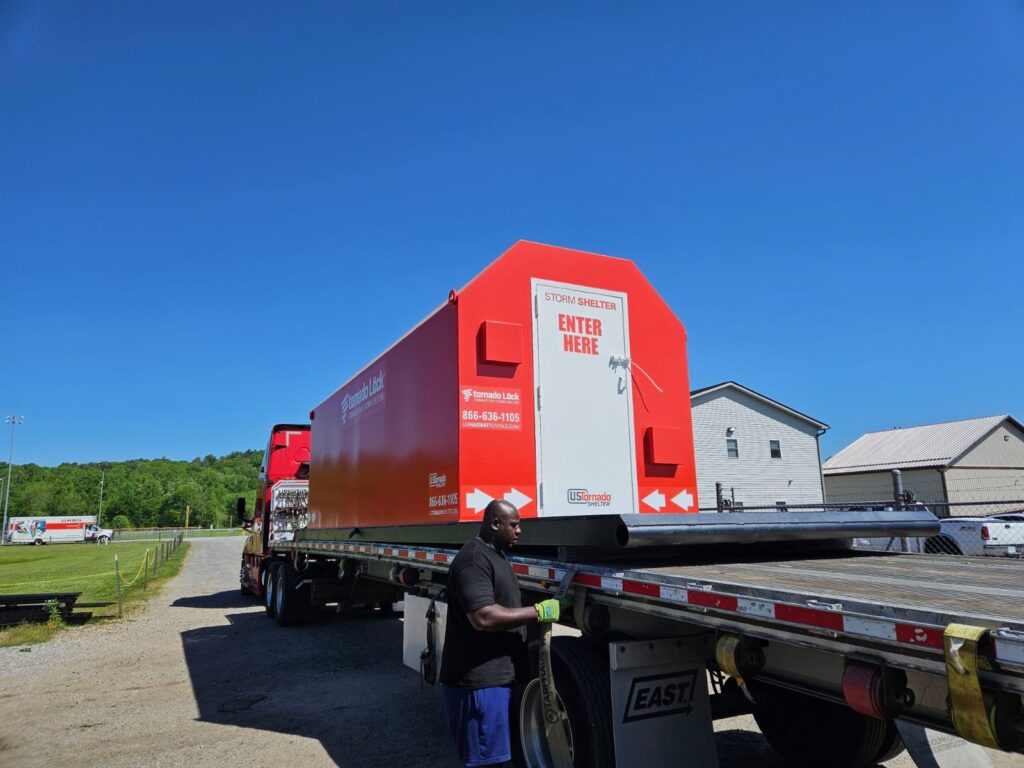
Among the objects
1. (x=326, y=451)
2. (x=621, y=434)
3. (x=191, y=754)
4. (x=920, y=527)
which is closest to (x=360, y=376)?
(x=326, y=451)

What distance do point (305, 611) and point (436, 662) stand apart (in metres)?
7.21

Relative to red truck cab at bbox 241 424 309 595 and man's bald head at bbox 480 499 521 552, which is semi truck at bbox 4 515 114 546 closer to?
red truck cab at bbox 241 424 309 595

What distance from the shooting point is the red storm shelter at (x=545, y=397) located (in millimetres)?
5762

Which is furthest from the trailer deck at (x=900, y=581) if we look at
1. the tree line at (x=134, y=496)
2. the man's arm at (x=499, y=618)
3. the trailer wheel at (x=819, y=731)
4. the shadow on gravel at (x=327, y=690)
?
the tree line at (x=134, y=496)

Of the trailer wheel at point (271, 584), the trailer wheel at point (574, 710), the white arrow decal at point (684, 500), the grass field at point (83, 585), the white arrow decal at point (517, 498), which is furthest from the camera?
the trailer wheel at point (271, 584)

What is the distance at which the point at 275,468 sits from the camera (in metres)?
14.6

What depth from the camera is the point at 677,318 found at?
700cm

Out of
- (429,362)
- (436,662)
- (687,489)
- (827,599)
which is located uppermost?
(429,362)

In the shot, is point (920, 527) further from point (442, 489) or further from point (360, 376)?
point (360, 376)

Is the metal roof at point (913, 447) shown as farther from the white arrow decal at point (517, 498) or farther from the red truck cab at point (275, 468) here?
the white arrow decal at point (517, 498)

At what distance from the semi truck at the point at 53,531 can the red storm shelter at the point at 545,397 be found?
257 ft

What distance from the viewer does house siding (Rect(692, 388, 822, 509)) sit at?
3133cm

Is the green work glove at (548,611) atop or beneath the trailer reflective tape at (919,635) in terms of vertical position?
beneath

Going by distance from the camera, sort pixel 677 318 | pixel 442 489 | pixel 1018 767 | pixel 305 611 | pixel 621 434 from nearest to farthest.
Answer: pixel 1018 767
pixel 442 489
pixel 621 434
pixel 677 318
pixel 305 611
